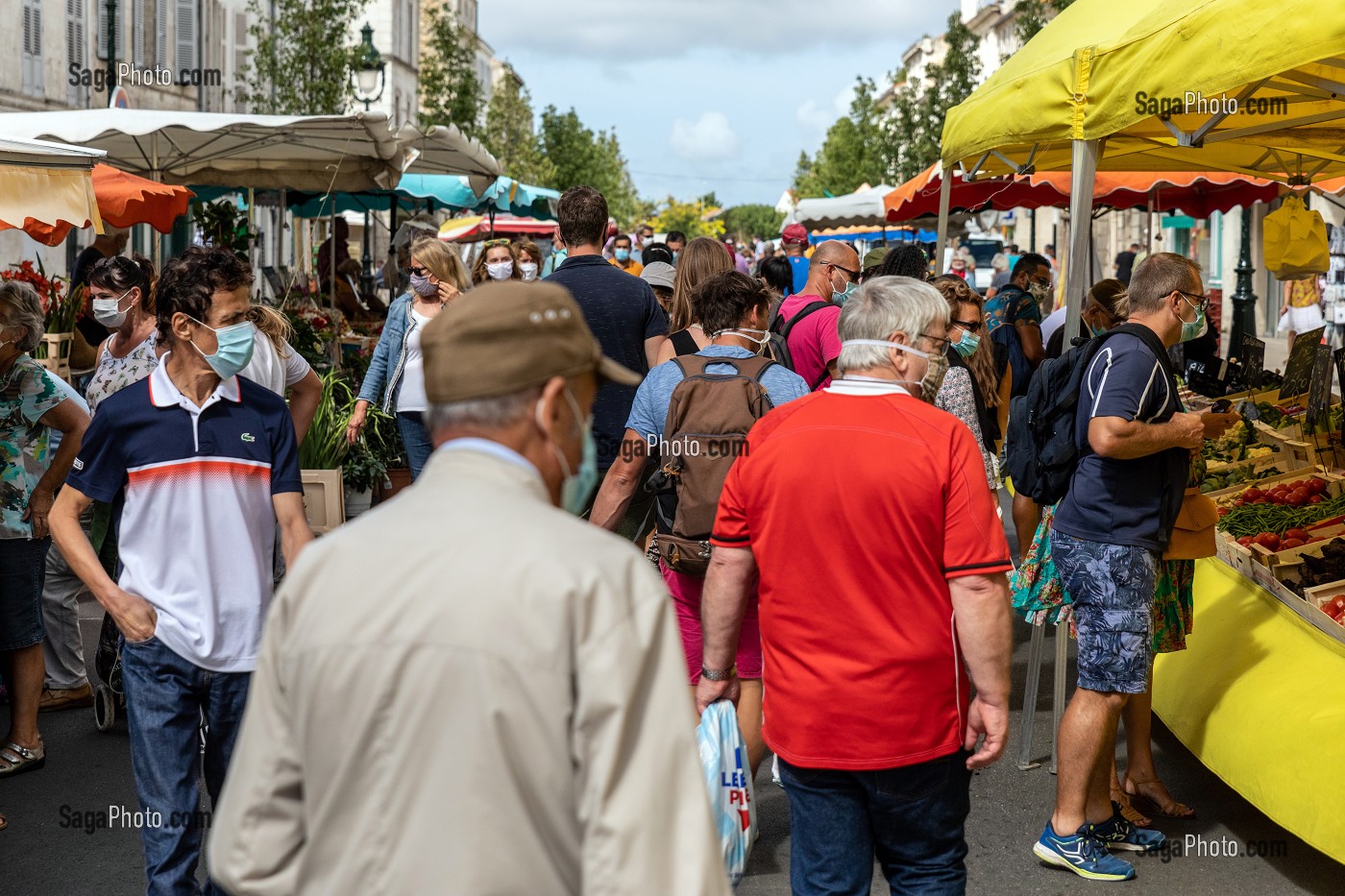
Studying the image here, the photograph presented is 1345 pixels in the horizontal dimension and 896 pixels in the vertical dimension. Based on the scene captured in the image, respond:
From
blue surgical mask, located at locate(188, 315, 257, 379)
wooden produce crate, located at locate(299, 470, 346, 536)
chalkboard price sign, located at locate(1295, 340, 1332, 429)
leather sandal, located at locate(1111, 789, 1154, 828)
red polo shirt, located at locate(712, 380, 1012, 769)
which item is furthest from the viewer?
chalkboard price sign, located at locate(1295, 340, 1332, 429)

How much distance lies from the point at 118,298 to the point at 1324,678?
5403 mm

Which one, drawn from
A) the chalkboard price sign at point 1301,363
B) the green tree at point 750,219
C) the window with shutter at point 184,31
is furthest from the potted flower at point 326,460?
the green tree at point 750,219

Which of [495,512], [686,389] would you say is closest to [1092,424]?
[686,389]

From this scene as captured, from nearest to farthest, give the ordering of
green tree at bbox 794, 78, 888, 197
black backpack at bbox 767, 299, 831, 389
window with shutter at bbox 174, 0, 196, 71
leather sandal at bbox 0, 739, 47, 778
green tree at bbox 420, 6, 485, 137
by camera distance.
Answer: leather sandal at bbox 0, 739, 47, 778 < black backpack at bbox 767, 299, 831, 389 < window with shutter at bbox 174, 0, 196, 71 < green tree at bbox 420, 6, 485, 137 < green tree at bbox 794, 78, 888, 197

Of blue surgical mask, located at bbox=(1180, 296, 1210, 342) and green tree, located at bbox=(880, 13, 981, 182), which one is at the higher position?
green tree, located at bbox=(880, 13, 981, 182)

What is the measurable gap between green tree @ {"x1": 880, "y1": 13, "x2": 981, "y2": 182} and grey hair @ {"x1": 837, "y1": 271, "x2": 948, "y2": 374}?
27356 mm

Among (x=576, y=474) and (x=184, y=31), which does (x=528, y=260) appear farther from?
(x=184, y=31)

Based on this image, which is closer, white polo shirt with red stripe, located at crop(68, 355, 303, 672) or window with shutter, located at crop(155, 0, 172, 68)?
white polo shirt with red stripe, located at crop(68, 355, 303, 672)

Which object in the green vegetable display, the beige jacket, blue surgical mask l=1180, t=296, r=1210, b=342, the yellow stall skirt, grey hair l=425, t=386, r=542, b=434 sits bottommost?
the yellow stall skirt

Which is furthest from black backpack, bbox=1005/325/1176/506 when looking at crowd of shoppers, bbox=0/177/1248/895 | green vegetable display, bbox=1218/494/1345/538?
Result: green vegetable display, bbox=1218/494/1345/538

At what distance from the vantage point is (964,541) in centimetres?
320

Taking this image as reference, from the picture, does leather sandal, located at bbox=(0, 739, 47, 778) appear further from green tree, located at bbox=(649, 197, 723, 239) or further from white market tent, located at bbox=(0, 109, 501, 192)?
green tree, located at bbox=(649, 197, 723, 239)

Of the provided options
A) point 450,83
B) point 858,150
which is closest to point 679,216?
point 858,150

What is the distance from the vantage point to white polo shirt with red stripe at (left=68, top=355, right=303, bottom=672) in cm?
362
